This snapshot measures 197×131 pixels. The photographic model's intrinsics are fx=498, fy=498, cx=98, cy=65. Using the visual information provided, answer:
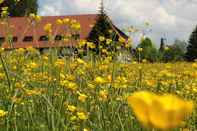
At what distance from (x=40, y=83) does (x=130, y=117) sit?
0.92 m

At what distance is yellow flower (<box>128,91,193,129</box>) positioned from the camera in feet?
1.59

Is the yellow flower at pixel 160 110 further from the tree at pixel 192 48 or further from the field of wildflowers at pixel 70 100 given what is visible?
the tree at pixel 192 48

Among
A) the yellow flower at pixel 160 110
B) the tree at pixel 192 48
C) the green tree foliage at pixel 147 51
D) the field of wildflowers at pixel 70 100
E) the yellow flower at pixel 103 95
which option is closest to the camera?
the yellow flower at pixel 160 110

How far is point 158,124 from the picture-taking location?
0.49 meters

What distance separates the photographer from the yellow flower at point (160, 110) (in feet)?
1.59

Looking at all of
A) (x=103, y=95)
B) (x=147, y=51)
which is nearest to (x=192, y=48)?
(x=147, y=51)

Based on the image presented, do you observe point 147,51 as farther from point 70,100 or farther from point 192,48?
point 192,48

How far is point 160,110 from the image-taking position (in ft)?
1.60

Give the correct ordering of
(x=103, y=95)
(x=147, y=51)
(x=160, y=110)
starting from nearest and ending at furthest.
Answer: (x=160, y=110)
(x=103, y=95)
(x=147, y=51)

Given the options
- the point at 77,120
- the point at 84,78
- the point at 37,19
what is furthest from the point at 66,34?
the point at 77,120

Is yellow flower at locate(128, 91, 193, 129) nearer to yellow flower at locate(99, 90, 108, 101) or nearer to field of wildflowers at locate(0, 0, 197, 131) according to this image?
field of wildflowers at locate(0, 0, 197, 131)

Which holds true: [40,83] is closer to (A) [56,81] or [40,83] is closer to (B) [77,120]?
(A) [56,81]

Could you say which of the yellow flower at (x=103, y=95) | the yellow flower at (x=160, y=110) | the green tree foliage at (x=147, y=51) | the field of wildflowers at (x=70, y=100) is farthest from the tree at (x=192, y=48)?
the yellow flower at (x=160, y=110)

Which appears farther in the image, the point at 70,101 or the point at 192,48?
the point at 192,48
